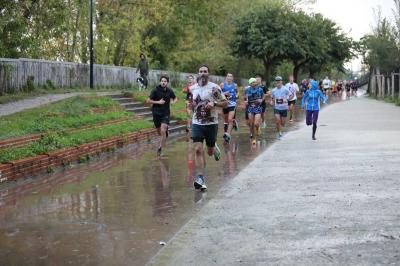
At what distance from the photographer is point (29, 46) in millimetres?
20641

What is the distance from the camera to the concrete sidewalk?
17.9ft

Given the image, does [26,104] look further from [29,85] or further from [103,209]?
[103,209]

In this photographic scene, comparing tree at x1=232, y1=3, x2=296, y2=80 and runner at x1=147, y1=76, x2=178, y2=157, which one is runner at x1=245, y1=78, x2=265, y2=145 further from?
tree at x1=232, y1=3, x2=296, y2=80

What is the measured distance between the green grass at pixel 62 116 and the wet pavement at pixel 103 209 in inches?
53.9

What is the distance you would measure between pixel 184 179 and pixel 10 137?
3.48 m

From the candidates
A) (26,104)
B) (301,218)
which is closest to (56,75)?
(26,104)

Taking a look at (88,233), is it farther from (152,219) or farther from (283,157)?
(283,157)

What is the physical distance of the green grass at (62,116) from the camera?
12641mm

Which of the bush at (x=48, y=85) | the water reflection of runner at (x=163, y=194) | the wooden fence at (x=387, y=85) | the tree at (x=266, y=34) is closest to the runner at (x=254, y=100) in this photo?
the water reflection of runner at (x=163, y=194)

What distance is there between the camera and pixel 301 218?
6832 mm

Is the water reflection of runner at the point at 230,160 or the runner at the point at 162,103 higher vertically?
the runner at the point at 162,103

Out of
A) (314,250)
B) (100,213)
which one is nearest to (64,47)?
(100,213)

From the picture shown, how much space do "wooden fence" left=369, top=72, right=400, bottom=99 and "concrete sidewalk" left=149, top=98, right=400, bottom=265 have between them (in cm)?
3192

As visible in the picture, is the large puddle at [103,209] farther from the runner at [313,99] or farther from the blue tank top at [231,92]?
the runner at [313,99]
